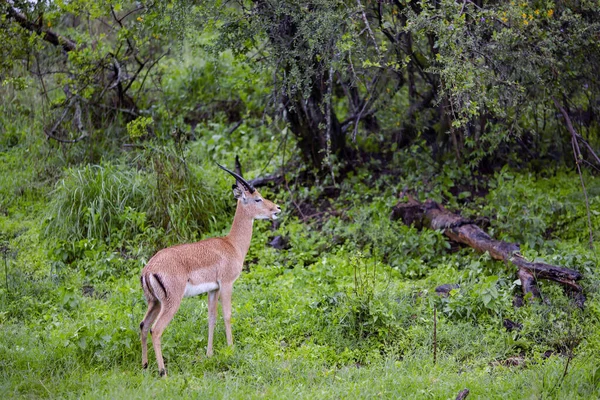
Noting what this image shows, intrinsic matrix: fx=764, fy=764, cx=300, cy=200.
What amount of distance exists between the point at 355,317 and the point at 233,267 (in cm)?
115

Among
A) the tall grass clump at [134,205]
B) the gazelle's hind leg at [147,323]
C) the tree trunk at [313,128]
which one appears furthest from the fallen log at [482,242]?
the gazelle's hind leg at [147,323]

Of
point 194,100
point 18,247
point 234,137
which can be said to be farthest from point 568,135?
point 18,247

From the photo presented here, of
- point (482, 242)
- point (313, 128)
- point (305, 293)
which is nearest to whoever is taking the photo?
point (305, 293)

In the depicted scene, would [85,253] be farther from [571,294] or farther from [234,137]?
[571,294]

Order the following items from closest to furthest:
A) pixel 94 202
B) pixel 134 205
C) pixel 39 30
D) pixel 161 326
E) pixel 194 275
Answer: pixel 161 326 < pixel 194 275 < pixel 94 202 < pixel 134 205 < pixel 39 30

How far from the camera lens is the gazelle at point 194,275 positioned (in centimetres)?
603

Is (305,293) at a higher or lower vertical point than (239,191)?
lower

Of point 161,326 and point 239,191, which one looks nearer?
point 161,326

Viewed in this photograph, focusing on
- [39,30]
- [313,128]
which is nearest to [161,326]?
[313,128]

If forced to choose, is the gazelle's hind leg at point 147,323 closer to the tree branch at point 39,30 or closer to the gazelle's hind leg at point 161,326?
the gazelle's hind leg at point 161,326

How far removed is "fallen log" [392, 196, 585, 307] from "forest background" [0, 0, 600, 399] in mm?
128

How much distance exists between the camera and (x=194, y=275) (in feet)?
20.7

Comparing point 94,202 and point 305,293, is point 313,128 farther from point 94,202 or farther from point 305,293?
point 305,293

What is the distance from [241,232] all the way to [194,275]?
925 millimetres
